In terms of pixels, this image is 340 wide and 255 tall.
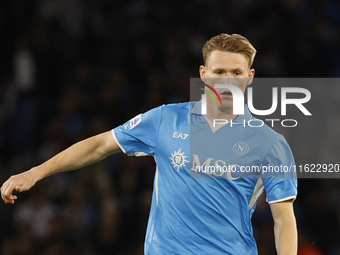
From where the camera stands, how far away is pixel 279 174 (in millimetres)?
3541

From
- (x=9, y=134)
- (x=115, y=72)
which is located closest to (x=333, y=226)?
(x=115, y=72)

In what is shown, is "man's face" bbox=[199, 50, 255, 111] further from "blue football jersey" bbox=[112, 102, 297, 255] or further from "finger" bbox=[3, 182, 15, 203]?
"finger" bbox=[3, 182, 15, 203]

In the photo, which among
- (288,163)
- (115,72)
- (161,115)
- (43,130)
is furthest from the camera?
(115,72)

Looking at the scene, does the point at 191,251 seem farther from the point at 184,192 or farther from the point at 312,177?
the point at 312,177

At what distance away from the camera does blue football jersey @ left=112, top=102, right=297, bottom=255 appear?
11.8 ft

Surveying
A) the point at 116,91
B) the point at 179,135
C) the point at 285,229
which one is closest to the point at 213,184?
the point at 179,135

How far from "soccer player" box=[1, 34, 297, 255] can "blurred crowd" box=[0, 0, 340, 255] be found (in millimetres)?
2998

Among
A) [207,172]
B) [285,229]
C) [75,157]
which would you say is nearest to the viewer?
[285,229]

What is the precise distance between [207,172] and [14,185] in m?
1.13

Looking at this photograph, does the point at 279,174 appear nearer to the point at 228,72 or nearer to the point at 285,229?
the point at 285,229

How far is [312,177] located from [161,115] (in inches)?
148

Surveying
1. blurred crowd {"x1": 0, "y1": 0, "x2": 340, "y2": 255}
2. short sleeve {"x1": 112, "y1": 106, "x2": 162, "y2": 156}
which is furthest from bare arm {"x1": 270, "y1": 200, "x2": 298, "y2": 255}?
blurred crowd {"x1": 0, "y1": 0, "x2": 340, "y2": 255}

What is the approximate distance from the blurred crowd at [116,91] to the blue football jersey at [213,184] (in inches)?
119

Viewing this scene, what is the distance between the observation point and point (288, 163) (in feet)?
11.6
